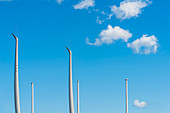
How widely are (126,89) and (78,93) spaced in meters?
30.9

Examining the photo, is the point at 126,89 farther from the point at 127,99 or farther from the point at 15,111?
the point at 15,111

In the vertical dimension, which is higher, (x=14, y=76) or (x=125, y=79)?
(x=125, y=79)

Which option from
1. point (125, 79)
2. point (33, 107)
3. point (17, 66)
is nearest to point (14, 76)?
point (17, 66)

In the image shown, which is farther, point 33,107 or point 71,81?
point 33,107

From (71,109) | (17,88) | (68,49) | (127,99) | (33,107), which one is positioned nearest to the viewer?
(17,88)

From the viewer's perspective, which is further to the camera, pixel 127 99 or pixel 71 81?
pixel 127 99

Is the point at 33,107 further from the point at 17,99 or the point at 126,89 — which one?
the point at 17,99

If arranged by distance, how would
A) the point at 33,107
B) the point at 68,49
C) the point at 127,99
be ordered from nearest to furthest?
the point at 68,49, the point at 127,99, the point at 33,107

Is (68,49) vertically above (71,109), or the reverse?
(68,49)

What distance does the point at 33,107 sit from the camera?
118 metres

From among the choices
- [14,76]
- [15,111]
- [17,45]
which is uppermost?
[17,45]

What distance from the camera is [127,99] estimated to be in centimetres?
9406

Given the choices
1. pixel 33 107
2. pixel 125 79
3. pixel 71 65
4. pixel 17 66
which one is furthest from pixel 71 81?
pixel 33 107

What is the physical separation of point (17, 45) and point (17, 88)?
6371 millimetres
